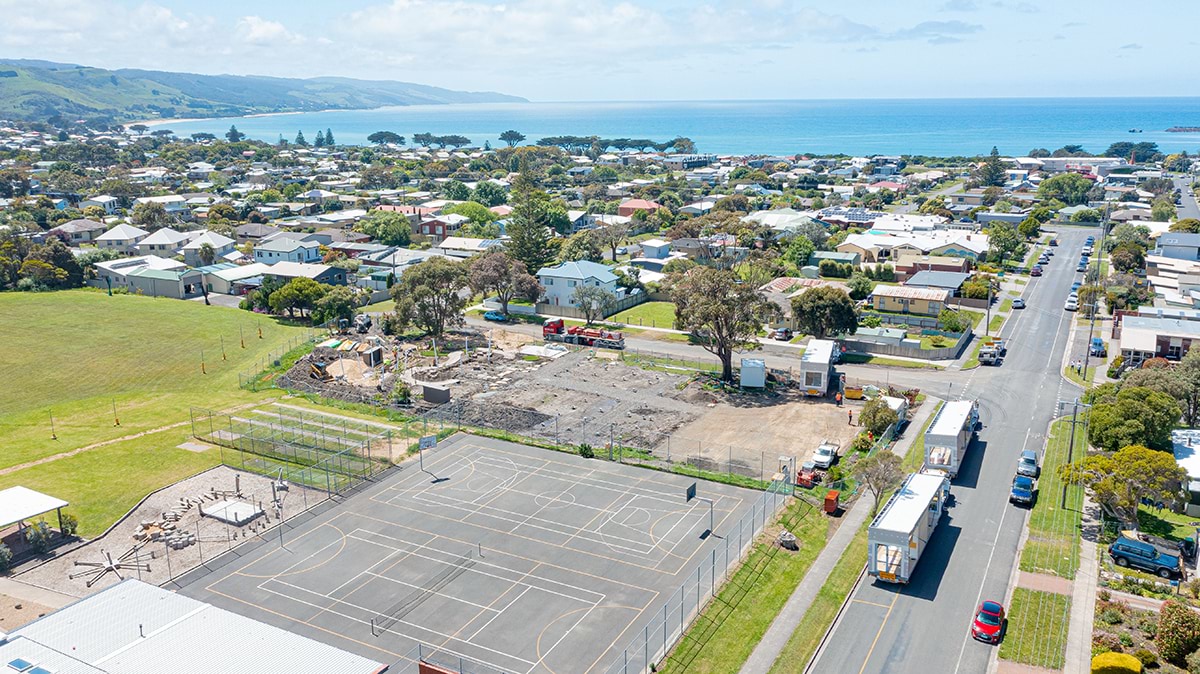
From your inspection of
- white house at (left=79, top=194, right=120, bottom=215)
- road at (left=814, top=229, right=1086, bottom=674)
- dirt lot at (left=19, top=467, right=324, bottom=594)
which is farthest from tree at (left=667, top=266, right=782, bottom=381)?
white house at (left=79, top=194, right=120, bottom=215)

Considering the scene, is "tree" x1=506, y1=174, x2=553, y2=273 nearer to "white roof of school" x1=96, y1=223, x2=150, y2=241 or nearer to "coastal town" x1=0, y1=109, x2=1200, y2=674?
"coastal town" x1=0, y1=109, x2=1200, y2=674

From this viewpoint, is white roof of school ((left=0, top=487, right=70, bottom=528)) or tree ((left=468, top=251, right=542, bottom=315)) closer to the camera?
white roof of school ((left=0, top=487, right=70, bottom=528))

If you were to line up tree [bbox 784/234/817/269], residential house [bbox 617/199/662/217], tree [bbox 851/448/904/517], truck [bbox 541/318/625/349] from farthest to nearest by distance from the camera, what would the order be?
1. residential house [bbox 617/199/662/217]
2. tree [bbox 784/234/817/269]
3. truck [bbox 541/318/625/349]
4. tree [bbox 851/448/904/517]

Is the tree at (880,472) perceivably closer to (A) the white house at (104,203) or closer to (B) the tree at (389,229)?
(B) the tree at (389,229)

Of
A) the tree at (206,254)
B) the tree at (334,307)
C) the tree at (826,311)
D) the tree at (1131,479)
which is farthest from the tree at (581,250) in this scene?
the tree at (1131,479)

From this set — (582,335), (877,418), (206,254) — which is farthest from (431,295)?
(206,254)

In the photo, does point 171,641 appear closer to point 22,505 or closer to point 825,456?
point 22,505
